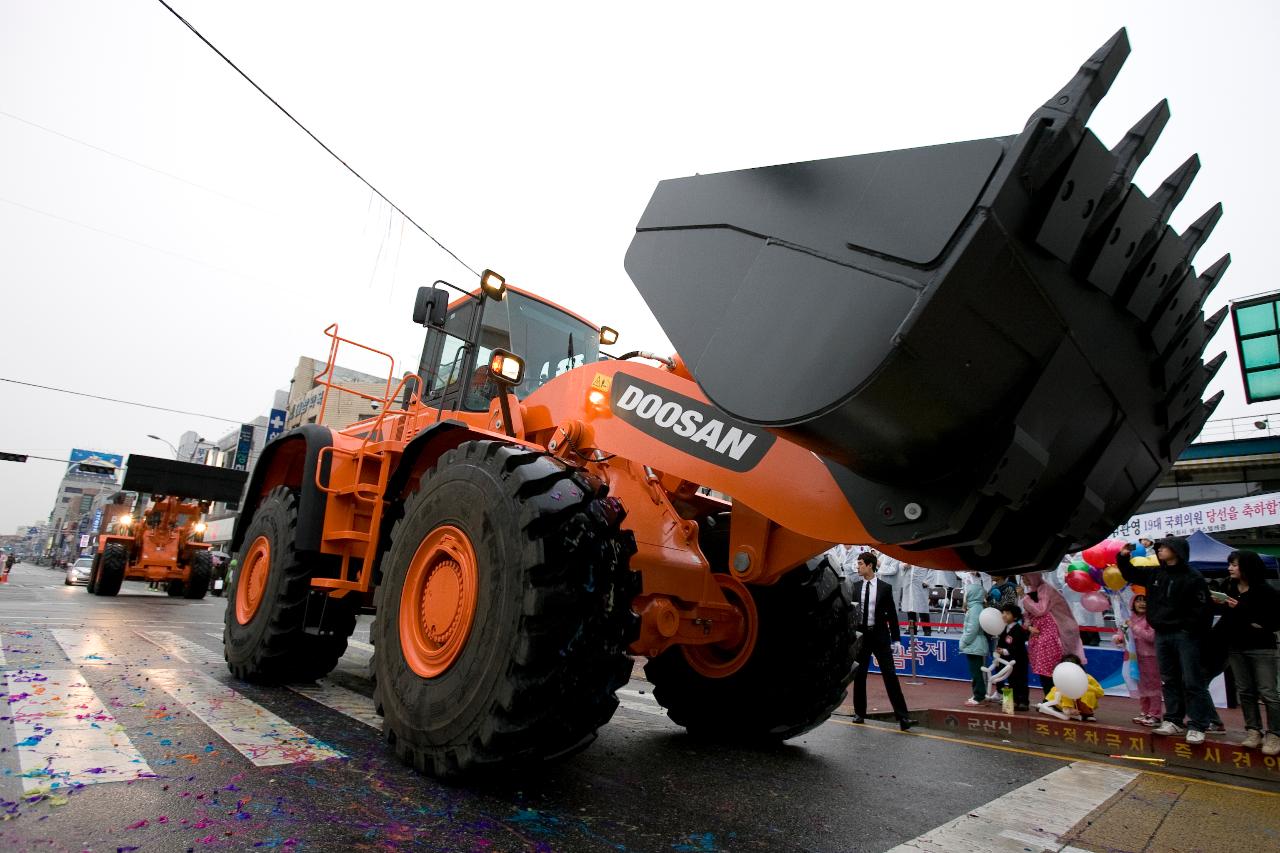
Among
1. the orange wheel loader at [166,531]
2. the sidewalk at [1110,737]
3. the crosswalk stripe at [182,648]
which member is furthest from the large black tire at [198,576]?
the sidewalk at [1110,737]

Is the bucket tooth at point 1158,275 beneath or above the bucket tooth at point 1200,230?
beneath

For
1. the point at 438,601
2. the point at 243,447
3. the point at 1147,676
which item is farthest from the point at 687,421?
the point at 243,447

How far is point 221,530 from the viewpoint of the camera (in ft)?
200

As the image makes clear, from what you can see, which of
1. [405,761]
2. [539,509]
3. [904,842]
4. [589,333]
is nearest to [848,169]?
[539,509]

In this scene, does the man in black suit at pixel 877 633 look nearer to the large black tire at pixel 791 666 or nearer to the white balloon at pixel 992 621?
the white balloon at pixel 992 621

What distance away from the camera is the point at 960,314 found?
2.09m

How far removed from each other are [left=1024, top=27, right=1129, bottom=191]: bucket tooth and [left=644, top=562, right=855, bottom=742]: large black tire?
3052 mm

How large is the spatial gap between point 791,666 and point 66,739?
3.87 metres

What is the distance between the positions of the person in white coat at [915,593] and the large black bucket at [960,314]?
11.3 m

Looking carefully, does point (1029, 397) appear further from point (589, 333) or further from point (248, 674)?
point (248, 674)

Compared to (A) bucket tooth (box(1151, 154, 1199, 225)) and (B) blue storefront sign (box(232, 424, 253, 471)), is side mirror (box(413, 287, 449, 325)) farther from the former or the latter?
(B) blue storefront sign (box(232, 424, 253, 471))

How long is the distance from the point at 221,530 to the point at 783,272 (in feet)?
230

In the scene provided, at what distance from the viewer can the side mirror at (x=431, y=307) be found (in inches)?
183

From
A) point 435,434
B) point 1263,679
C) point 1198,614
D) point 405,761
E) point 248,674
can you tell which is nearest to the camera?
point 405,761
